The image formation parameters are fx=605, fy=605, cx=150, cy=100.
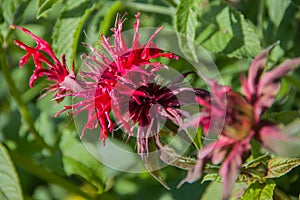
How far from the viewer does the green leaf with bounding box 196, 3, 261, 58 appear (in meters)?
1.15

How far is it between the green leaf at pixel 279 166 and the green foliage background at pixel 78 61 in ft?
0.24

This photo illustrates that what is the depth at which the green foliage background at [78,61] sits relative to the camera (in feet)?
3.60

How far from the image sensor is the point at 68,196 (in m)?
1.48

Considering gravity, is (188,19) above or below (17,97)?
above

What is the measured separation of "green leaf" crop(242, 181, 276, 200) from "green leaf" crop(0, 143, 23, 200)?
0.36m

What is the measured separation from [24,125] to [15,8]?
1.32ft

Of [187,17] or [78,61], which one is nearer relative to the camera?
[187,17]

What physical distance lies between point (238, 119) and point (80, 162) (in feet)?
2.12

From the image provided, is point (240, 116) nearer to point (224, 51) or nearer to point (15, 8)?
point (224, 51)

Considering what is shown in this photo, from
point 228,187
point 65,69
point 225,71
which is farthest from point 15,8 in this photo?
point 228,187

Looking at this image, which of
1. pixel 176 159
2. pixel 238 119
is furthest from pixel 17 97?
pixel 238 119

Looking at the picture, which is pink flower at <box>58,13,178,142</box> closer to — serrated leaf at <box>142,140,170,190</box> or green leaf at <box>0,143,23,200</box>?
serrated leaf at <box>142,140,170,190</box>

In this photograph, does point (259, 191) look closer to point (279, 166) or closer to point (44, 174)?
point (279, 166)

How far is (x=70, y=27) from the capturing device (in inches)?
44.4
